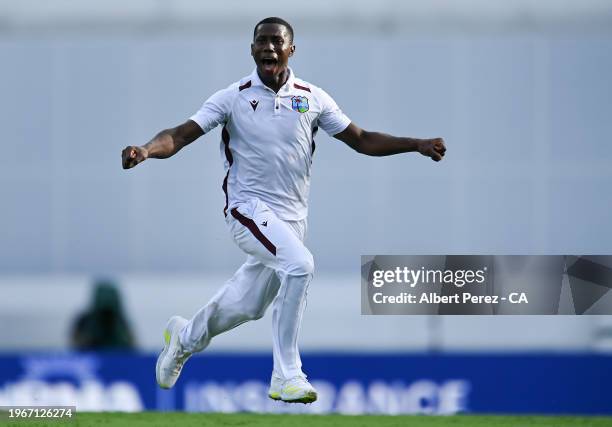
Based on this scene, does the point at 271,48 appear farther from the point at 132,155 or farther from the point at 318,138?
the point at 318,138

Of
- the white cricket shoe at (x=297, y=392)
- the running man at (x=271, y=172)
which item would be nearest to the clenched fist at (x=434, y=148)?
the running man at (x=271, y=172)

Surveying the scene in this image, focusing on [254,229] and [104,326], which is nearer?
[254,229]

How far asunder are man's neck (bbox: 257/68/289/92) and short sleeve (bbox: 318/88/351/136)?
290mm

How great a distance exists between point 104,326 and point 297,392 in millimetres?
5834

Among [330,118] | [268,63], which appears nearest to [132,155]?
[268,63]

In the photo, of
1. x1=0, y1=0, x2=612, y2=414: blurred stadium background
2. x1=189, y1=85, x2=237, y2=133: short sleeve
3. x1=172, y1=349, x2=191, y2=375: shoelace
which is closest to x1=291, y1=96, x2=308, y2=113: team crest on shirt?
x1=189, y1=85, x2=237, y2=133: short sleeve

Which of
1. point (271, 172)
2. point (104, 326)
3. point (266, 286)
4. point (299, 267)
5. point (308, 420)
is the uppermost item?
point (271, 172)

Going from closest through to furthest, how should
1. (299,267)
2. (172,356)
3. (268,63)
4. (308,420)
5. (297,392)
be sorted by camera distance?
(297,392), (299,267), (268,63), (172,356), (308,420)

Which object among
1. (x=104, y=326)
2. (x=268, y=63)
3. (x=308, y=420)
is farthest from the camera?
(x=104, y=326)

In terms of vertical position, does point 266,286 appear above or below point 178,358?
above

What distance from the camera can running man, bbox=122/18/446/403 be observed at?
9578 millimetres

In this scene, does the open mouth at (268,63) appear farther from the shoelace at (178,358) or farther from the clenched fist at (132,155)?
the shoelace at (178,358)

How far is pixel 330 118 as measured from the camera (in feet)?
33.2

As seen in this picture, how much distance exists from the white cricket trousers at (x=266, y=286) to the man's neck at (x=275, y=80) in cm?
71
